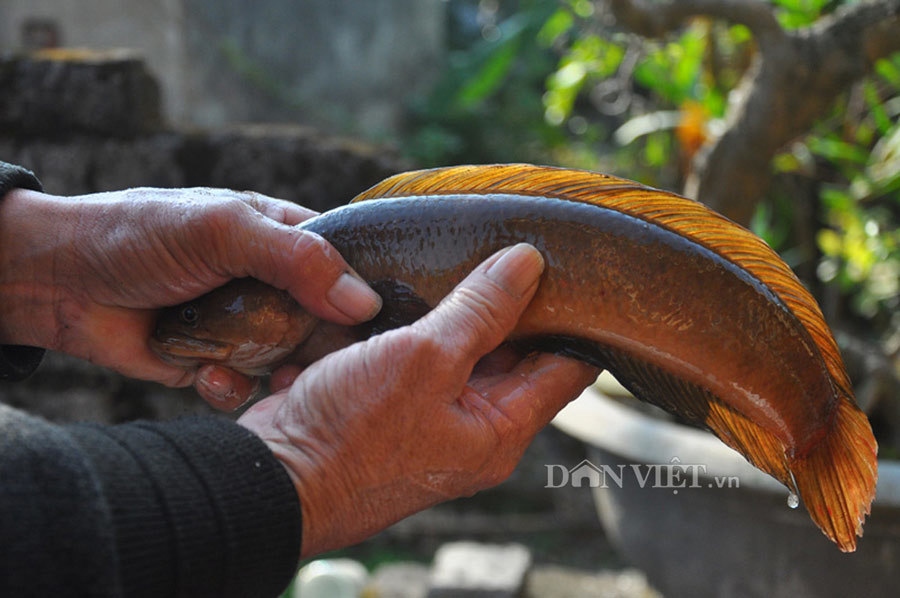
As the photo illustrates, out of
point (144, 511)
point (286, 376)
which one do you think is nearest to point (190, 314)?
point (286, 376)

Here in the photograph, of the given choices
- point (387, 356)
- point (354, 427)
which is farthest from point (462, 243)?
point (354, 427)

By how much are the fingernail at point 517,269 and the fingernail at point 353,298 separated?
27 centimetres

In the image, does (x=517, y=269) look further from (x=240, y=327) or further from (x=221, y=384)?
(x=221, y=384)

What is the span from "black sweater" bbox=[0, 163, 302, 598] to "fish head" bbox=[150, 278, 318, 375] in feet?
1.39

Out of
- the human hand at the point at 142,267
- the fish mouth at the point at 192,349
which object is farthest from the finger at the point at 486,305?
the fish mouth at the point at 192,349

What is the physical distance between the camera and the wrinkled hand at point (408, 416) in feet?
4.98

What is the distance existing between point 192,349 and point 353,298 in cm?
40

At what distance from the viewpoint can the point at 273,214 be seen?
212 centimetres

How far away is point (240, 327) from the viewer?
1.85 meters

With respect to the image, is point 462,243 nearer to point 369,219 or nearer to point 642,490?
point 369,219

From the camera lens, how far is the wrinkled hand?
1518 millimetres

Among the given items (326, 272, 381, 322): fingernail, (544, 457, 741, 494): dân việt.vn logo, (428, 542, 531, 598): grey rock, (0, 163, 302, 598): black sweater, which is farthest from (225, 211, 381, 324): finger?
(428, 542, 531, 598): grey rock

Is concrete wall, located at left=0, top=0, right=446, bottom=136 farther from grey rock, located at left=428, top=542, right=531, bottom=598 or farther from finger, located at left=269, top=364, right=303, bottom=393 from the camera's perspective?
finger, located at left=269, top=364, right=303, bottom=393

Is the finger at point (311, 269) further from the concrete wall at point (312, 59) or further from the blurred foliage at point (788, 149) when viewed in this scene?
the concrete wall at point (312, 59)
